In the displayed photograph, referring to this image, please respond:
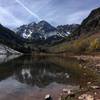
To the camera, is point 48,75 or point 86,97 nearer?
point 86,97

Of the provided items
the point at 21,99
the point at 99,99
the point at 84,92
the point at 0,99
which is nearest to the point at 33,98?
the point at 21,99

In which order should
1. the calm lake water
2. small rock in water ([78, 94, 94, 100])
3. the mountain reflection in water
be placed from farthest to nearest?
the mountain reflection in water → the calm lake water → small rock in water ([78, 94, 94, 100])

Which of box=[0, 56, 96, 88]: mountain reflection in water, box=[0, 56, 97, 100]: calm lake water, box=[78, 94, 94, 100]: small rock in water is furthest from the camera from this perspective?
box=[0, 56, 96, 88]: mountain reflection in water

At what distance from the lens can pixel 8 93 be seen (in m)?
42.1

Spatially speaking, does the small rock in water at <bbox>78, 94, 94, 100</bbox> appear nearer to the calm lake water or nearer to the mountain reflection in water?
the calm lake water

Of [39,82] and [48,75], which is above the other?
[48,75]

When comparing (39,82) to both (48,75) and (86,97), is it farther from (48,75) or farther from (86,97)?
(86,97)

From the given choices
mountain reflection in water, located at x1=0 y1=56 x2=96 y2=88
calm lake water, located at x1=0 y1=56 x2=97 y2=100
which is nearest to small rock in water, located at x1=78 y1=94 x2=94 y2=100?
calm lake water, located at x1=0 y1=56 x2=97 y2=100

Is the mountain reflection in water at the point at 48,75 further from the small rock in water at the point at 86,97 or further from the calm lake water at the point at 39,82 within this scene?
the small rock in water at the point at 86,97

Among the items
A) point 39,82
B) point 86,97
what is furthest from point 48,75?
point 86,97

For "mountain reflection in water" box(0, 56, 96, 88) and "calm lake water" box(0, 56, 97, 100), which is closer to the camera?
"calm lake water" box(0, 56, 97, 100)

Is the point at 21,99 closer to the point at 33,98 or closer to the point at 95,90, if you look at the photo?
the point at 33,98

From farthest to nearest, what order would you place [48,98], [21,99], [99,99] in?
[21,99], [48,98], [99,99]

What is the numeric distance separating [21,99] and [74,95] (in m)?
7.97
